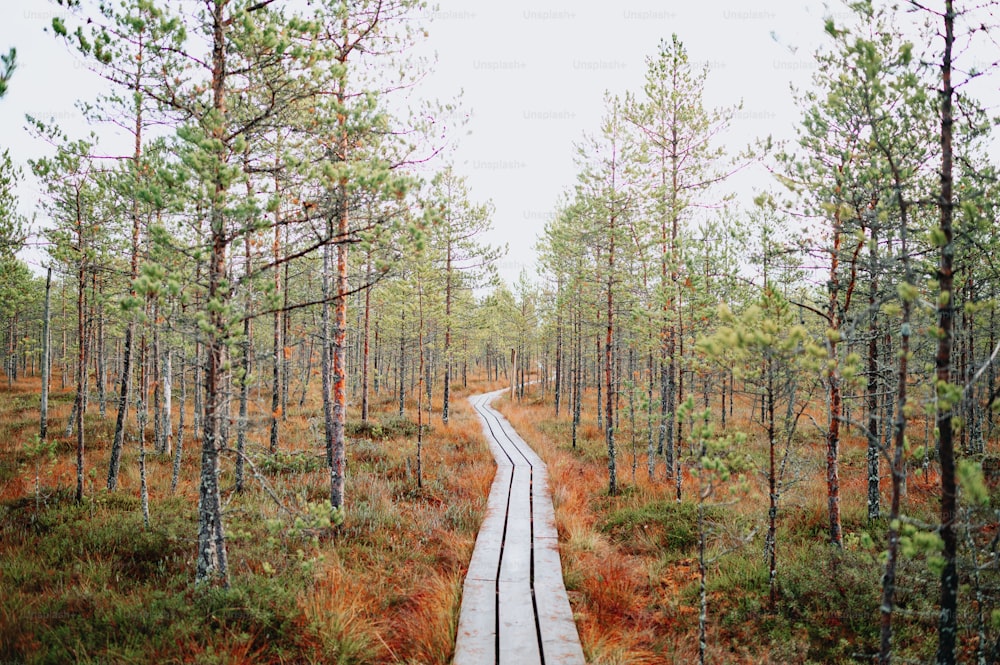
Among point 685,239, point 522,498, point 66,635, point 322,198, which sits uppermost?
point 685,239

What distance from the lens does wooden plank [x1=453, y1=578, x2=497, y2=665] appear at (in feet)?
18.7

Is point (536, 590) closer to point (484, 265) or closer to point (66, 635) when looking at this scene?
point (66, 635)

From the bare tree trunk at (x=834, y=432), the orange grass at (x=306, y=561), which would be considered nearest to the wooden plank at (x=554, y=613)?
the orange grass at (x=306, y=561)

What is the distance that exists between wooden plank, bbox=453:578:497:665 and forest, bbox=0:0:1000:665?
0.21m

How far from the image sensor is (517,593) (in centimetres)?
730

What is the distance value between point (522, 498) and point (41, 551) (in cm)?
944

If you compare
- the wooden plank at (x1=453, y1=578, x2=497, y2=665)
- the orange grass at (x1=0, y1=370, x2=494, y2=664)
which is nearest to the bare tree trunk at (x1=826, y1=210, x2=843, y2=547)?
the wooden plank at (x1=453, y1=578, x2=497, y2=665)

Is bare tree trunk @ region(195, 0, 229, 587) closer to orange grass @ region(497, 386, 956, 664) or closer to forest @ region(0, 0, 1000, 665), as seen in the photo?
forest @ region(0, 0, 1000, 665)

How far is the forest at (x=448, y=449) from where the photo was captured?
449 centimetres

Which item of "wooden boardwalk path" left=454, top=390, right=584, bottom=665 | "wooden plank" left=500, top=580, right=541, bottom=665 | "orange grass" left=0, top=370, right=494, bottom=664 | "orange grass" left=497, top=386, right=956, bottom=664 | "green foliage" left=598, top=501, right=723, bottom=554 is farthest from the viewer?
"green foliage" left=598, top=501, right=723, bottom=554

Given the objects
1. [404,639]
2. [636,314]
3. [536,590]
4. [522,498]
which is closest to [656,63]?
[636,314]

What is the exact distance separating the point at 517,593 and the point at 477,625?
3.57 feet

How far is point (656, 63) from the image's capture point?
12922 millimetres

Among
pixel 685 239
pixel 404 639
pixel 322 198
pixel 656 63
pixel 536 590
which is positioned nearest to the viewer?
pixel 322 198
